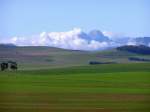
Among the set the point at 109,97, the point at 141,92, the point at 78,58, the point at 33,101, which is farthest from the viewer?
the point at 78,58

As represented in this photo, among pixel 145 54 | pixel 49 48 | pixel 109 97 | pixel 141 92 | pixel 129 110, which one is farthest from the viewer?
pixel 49 48

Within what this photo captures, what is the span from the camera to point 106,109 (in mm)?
9250

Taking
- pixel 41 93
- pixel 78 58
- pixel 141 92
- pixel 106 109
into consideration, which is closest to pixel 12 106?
pixel 106 109

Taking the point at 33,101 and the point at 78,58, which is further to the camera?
the point at 78,58

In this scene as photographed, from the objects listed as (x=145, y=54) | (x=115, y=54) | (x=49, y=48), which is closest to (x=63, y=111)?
(x=145, y=54)

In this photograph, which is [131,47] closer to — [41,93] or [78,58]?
[78,58]

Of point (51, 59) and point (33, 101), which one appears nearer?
point (33, 101)

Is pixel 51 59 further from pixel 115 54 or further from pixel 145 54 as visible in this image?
Result: pixel 115 54

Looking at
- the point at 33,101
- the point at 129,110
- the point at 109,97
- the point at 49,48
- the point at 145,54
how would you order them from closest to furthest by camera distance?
1. the point at 129,110
2. the point at 33,101
3. the point at 109,97
4. the point at 145,54
5. the point at 49,48

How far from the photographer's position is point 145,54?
50250 millimetres

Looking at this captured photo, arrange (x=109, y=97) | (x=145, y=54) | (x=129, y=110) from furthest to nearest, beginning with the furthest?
(x=145, y=54)
(x=109, y=97)
(x=129, y=110)

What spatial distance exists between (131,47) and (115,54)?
24.6ft

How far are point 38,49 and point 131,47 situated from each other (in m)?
14.2

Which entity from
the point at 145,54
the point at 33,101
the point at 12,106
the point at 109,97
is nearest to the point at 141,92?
the point at 109,97
